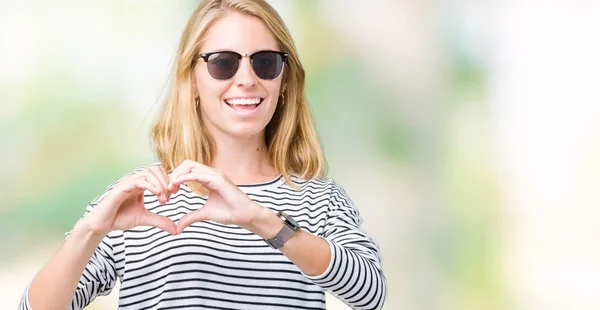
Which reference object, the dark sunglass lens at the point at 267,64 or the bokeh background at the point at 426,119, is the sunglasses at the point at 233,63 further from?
the bokeh background at the point at 426,119

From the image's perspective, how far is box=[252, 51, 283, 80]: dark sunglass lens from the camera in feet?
6.83

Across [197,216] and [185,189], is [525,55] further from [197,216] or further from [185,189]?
[197,216]

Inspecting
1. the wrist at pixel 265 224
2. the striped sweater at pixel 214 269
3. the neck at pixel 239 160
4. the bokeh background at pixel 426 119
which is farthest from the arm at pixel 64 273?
the bokeh background at pixel 426 119

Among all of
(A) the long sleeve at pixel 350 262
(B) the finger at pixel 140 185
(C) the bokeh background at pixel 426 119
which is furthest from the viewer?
(C) the bokeh background at pixel 426 119

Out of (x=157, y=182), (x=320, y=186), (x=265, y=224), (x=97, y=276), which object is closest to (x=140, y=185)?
(x=157, y=182)

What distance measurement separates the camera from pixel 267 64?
2094 mm

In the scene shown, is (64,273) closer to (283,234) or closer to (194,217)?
(194,217)

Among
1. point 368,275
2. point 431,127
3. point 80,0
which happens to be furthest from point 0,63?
point 368,275

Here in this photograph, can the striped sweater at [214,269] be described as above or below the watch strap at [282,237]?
below

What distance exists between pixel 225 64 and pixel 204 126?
19 centimetres

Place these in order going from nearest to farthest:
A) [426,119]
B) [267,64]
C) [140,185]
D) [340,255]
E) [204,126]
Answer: [140,185] → [340,255] → [267,64] → [204,126] → [426,119]

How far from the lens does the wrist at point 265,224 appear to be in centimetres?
177

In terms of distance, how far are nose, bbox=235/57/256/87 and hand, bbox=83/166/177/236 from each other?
1.16ft

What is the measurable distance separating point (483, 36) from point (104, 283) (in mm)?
1640
